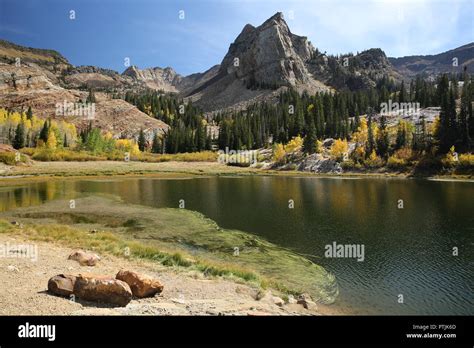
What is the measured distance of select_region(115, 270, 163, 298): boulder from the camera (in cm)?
1877

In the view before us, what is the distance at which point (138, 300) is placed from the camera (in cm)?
1828

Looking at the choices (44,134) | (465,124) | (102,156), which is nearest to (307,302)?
(465,124)

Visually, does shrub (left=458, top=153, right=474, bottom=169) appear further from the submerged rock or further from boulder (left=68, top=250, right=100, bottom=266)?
boulder (left=68, top=250, right=100, bottom=266)

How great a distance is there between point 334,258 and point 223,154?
153 m

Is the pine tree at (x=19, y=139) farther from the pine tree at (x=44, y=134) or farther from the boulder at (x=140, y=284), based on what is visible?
the boulder at (x=140, y=284)

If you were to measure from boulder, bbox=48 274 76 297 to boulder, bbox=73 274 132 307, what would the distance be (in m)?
0.63

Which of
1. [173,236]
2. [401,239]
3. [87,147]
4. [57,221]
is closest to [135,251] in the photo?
[173,236]

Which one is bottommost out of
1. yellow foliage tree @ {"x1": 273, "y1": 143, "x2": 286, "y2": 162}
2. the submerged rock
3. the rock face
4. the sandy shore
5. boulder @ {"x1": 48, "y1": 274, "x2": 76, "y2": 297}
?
the submerged rock

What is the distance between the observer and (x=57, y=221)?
44469 millimetres

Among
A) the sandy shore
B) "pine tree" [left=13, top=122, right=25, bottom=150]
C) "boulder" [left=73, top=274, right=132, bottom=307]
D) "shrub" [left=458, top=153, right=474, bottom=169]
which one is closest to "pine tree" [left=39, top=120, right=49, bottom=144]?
"pine tree" [left=13, top=122, right=25, bottom=150]

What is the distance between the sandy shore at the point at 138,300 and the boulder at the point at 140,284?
45cm

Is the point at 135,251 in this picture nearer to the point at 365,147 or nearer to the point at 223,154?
the point at 365,147

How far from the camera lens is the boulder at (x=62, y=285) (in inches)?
690

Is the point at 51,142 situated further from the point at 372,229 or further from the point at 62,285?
the point at 62,285
